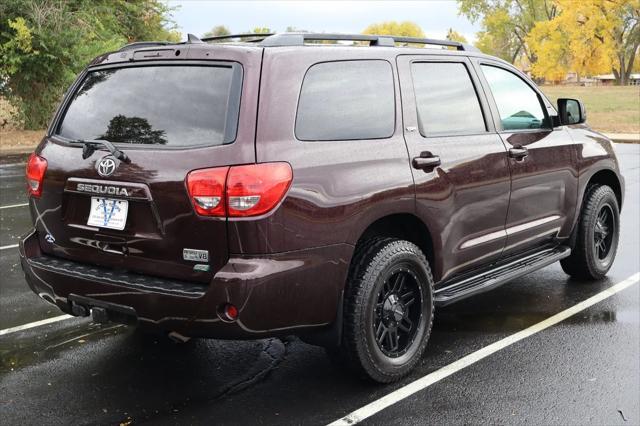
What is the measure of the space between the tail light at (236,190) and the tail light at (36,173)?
1126 mm

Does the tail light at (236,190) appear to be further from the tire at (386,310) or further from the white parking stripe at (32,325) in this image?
the white parking stripe at (32,325)

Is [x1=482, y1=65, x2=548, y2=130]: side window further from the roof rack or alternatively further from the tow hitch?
the tow hitch

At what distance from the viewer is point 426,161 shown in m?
4.16

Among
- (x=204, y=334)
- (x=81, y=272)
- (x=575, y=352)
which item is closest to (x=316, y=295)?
(x=204, y=334)

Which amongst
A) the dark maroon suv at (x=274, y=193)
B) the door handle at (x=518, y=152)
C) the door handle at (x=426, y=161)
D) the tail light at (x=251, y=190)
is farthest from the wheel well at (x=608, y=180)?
the tail light at (x=251, y=190)

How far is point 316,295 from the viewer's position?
3.58 m

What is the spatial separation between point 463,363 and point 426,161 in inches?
49.3

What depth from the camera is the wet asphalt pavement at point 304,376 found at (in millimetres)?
3674

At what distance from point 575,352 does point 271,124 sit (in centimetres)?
248

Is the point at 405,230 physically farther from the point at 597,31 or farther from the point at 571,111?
the point at 597,31

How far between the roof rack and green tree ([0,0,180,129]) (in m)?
15.7

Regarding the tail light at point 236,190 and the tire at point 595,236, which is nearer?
the tail light at point 236,190

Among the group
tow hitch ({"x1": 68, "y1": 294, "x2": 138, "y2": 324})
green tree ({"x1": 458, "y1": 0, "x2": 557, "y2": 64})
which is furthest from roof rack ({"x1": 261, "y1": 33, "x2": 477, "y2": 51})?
green tree ({"x1": 458, "y1": 0, "x2": 557, "y2": 64})

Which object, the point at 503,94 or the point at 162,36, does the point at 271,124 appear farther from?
the point at 162,36
